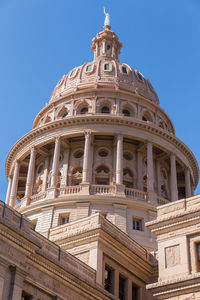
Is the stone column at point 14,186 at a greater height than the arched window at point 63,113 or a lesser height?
lesser

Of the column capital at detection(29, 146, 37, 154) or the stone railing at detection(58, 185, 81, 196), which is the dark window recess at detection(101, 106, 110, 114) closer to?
the column capital at detection(29, 146, 37, 154)

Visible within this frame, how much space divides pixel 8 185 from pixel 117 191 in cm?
1723

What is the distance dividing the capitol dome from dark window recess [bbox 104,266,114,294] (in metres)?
17.1

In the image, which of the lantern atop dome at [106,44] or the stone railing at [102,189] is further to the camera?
the lantern atop dome at [106,44]

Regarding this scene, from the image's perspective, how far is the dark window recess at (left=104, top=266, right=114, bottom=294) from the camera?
3434 cm

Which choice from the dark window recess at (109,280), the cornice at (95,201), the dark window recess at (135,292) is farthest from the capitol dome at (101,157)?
the dark window recess at (109,280)

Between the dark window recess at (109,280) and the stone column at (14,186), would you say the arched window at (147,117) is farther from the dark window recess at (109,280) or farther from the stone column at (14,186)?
the dark window recess at (109,280)

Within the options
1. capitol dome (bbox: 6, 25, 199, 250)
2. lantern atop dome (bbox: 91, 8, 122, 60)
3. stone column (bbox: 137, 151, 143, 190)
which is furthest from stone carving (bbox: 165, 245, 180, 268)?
lantern atop dome (bbox: 91, 8, 122, 60)

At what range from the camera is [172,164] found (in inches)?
2499

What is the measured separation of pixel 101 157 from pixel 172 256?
1260 inches

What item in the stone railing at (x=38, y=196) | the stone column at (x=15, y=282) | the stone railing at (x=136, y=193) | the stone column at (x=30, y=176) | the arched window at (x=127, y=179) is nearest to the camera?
the stone column at (x=15, y=282)

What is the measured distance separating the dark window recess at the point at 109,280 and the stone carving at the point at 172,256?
198 inches

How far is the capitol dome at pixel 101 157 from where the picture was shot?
56000 millimetres

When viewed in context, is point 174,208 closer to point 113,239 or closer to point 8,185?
point 113,239
